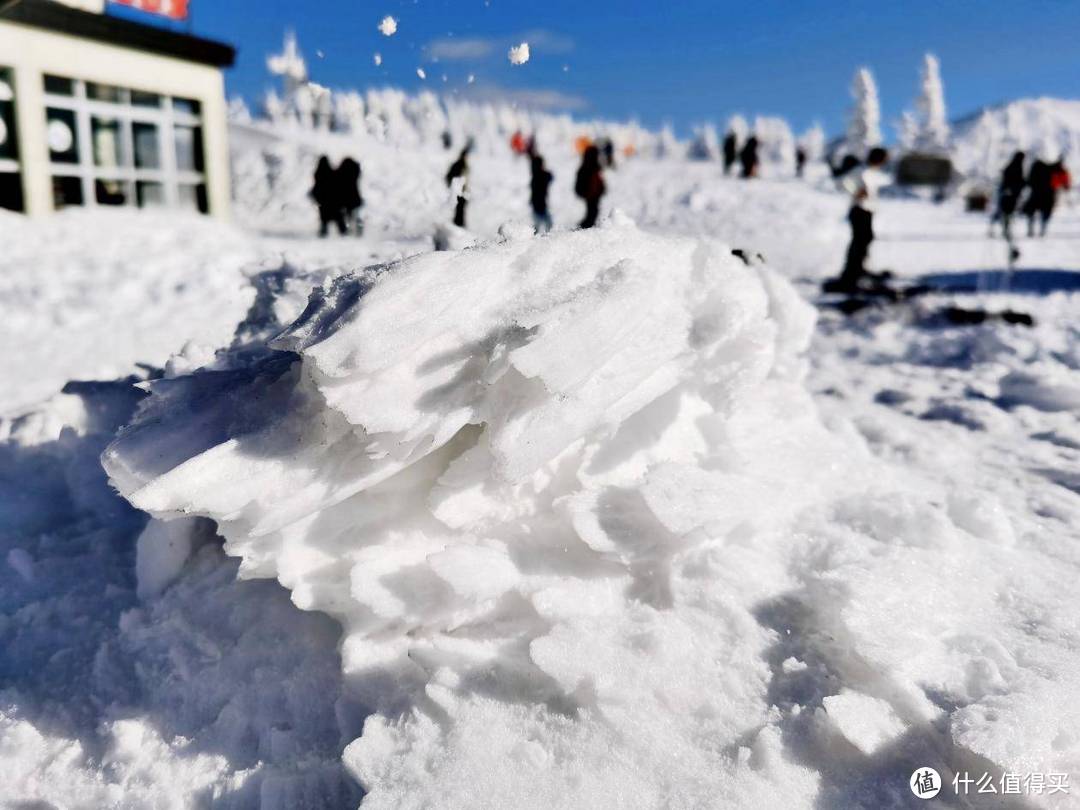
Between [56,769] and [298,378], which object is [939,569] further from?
[56,769]

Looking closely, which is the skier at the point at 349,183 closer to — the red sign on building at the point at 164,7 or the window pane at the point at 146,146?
the window pane at the point at 146,146

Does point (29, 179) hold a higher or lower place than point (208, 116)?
lower

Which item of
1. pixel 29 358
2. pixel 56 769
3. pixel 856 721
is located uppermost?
pixel 29 358

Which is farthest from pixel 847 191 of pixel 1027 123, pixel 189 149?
pixel 1027 123

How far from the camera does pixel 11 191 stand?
39.0 feet

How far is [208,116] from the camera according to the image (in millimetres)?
14219

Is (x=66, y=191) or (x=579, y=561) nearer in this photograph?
(x=579, y=561)

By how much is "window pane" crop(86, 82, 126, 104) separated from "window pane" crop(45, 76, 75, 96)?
26 centimetres

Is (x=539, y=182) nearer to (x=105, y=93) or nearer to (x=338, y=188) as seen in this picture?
(x=338, y=188)

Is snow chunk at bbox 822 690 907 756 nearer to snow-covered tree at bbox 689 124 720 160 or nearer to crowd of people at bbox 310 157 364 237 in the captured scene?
crowd of people at bbox 310 157 364 237

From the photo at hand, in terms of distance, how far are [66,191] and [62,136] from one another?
0.87 meters

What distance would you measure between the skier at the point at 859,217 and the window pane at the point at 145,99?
462 inches

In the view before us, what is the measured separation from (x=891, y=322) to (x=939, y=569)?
5023mm

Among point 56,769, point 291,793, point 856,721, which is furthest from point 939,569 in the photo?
point 56,769
